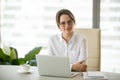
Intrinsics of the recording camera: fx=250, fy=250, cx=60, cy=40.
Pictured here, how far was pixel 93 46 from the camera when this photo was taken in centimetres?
274

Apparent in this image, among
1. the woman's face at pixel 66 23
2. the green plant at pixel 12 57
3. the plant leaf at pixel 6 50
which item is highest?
the woman's face at pixel 66 23

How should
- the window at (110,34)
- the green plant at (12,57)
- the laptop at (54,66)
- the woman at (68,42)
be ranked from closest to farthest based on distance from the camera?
the laptop at (54,66), the woman at (68,42), the green plant at (12,57), the window at (110,34)

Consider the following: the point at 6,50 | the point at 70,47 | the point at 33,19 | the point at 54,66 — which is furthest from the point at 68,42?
the point at 33,19

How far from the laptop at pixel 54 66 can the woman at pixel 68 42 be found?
0.68 m

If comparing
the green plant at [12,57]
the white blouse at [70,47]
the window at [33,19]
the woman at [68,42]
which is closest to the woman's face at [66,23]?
the woman at [68,42]

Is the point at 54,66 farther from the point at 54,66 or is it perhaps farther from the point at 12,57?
the point at 12,57

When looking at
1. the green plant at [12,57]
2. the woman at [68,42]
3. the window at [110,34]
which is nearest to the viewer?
the woman at [68,42]

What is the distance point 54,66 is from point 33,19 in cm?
202

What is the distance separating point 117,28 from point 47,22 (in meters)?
1.04

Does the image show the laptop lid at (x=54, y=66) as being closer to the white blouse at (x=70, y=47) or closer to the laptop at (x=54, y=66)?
the laptop at (x=54, y=66)

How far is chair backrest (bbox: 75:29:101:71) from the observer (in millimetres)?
2729

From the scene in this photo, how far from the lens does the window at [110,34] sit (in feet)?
11.6

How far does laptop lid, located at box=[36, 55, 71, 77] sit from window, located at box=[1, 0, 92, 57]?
182cm

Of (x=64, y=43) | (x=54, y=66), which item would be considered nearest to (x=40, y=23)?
(x=64, y=43)
